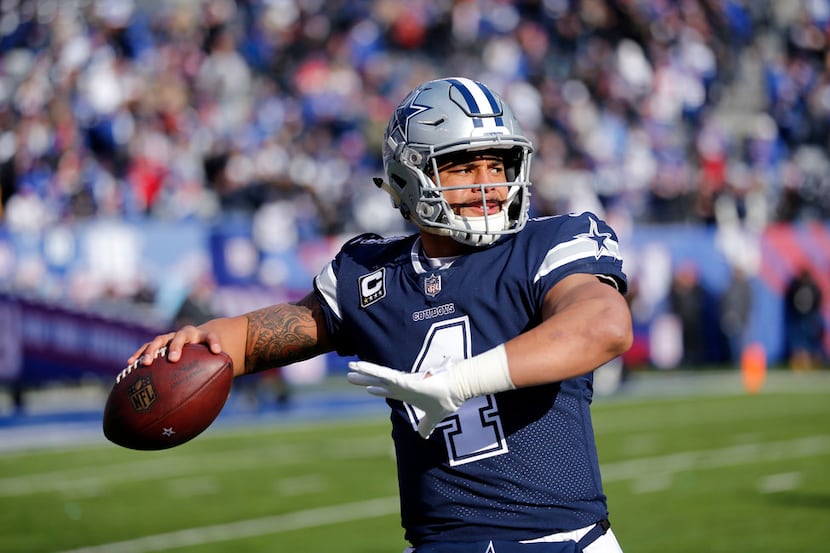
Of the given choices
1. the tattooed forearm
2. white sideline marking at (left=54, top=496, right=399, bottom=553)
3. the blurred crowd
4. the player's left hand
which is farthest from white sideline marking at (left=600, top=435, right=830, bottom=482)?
the blurred crowd

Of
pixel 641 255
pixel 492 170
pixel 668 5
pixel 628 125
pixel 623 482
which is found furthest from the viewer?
pixel 668 5

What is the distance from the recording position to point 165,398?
311 cm

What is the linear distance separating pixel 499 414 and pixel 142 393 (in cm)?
88

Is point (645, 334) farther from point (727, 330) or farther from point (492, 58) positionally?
point (492, 58)

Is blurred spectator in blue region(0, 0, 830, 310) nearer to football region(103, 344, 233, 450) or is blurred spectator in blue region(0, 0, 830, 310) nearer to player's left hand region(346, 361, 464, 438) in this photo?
football region(103, 344, 233, 450)

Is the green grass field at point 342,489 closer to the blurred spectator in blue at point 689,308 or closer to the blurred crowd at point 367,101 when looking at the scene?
the blurred spectator in blue at point 689,308

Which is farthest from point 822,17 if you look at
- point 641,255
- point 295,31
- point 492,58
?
point 295,31

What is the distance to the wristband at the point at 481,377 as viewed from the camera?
250 cm

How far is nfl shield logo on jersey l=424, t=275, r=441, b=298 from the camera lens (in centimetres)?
301

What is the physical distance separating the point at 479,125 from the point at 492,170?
0.13 m

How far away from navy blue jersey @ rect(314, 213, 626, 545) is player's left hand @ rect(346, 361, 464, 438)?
0.34 metres

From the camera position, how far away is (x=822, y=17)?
21438 mm

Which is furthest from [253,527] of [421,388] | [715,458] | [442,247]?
[421,388]

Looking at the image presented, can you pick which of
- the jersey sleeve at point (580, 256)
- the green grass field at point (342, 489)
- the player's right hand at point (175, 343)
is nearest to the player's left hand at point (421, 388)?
the jersey sleeve at point (580, 256)
